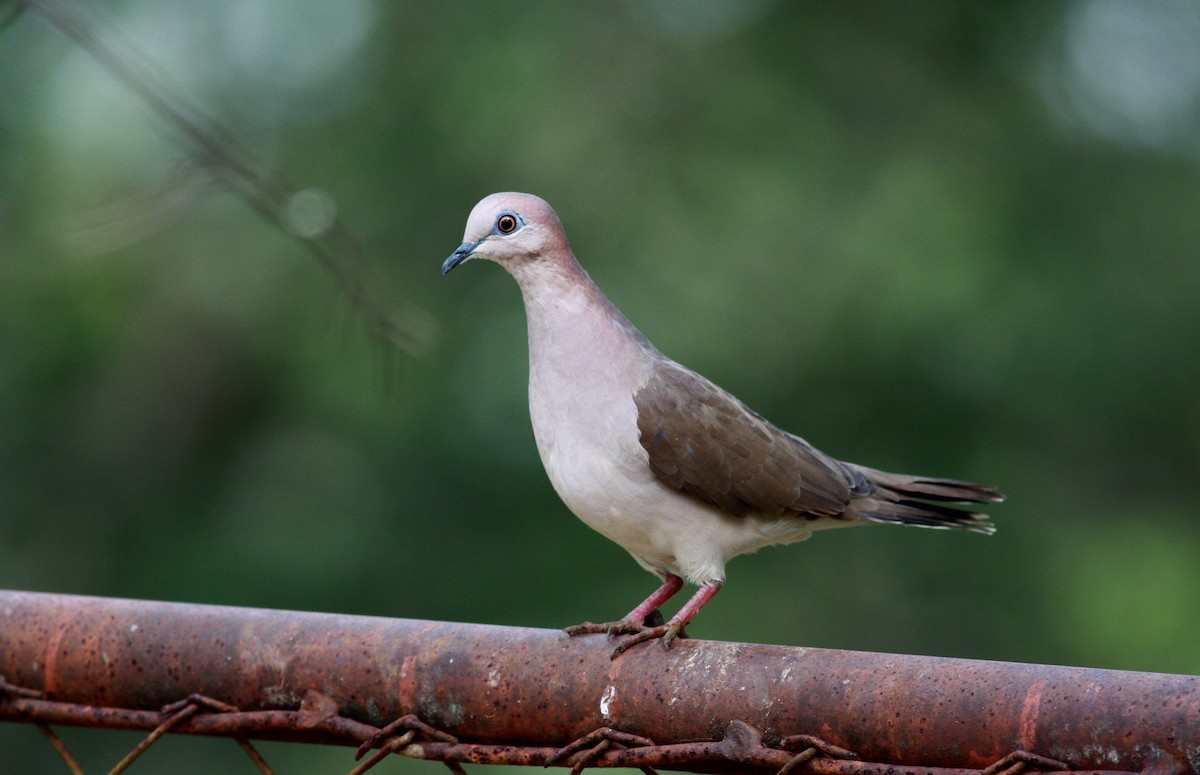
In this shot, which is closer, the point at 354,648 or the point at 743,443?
the point at 354,648

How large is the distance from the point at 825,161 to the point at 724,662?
4.45m

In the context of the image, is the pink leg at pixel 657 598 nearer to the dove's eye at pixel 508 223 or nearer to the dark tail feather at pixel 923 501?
the dark tail feather at pixel 923 501

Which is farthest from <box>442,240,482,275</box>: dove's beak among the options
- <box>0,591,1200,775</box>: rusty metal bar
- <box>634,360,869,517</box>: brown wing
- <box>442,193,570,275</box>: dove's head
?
<box>0,591,1200,775</box>: rusty metal bar

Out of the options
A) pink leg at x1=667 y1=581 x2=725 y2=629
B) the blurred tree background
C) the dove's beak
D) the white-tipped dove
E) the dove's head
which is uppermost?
the blurred tree background

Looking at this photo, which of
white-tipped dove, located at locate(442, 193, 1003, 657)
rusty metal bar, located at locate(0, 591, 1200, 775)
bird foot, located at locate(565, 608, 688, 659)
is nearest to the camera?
rusty metal bar, located at locate(0, 591, 1200, 775)

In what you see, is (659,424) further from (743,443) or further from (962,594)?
(962,594)

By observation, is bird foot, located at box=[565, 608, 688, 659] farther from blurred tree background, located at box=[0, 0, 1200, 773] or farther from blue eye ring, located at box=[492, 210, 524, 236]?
blurred tree background, located at box=[0, 0, 1200, 773]

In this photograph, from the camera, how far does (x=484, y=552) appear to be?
19.0 ft

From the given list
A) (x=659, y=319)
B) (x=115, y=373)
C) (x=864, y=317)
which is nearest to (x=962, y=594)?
(x=864, y=317)

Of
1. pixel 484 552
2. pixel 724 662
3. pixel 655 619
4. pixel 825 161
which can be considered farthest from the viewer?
pixel 484 552

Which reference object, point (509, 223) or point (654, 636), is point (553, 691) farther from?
point (509, 223)

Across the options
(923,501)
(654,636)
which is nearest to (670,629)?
(654,636)

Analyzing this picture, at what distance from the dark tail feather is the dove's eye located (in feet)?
2.71

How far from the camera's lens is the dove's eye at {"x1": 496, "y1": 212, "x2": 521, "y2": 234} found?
2.09 m
